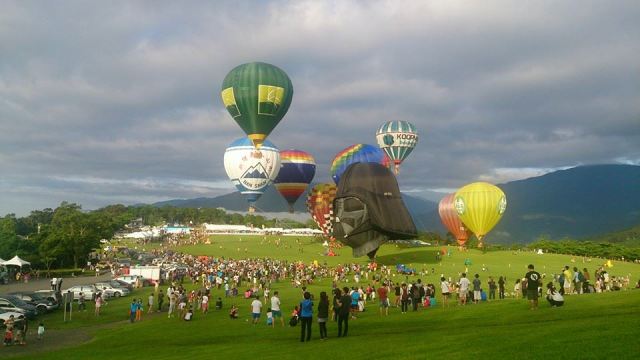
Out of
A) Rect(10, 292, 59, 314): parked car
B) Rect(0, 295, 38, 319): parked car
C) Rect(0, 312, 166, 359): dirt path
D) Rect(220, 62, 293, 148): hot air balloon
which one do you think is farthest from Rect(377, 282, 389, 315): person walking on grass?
Rect(220, 62, 293, 148): hot air balloon

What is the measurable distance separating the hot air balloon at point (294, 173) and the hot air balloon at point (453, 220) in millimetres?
23808

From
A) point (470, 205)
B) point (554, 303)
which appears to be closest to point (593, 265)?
point (470, 205)

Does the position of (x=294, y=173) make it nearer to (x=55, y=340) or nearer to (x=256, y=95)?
(x=256, y=95)

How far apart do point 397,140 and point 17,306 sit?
64.9m

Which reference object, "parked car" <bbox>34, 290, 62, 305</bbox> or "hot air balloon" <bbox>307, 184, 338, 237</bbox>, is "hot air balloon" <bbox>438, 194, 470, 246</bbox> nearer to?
"hot air balloon" <bbox>307, 184, 338, 237</bbox>

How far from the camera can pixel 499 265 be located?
2251 inches

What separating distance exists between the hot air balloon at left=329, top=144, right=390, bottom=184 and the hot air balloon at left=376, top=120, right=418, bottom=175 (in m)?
9.24

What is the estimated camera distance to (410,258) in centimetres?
6106

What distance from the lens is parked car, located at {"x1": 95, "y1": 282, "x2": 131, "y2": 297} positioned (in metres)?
38.0

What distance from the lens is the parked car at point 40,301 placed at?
3175 cm

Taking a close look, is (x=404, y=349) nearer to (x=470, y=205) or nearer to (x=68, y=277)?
(x=68, y=277)

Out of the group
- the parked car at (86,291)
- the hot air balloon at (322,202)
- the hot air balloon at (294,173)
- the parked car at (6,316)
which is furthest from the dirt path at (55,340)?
the hot air balloon at (294,173)

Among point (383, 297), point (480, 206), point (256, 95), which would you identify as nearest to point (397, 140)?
point (480, 206)

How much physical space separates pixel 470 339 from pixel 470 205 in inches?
2329
